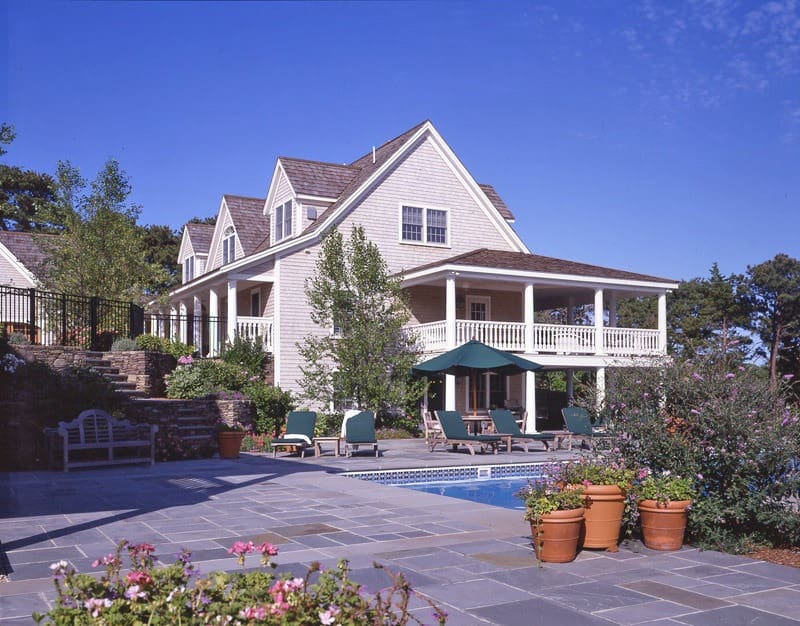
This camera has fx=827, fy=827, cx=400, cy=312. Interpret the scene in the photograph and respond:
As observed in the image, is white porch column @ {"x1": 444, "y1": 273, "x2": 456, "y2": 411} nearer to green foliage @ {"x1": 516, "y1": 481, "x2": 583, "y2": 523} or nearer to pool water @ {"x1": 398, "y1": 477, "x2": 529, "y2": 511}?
pool water @ {"x1": 398, "y1": 477, "x2": 529, "y2": 511}

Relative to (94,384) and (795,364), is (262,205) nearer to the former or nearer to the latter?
(94,384)

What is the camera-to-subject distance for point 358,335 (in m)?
23.6

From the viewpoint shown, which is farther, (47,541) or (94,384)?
(94,384)

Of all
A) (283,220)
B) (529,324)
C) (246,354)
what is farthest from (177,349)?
(529,324)

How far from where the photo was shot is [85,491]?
11867mm

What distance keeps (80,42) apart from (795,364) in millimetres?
38273

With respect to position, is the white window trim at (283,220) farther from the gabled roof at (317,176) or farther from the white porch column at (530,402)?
the white porch column at (530,402)

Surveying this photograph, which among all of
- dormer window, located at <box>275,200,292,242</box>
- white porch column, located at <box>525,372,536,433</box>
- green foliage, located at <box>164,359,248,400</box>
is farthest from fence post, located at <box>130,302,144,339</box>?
white porch column, located at <box>525,372,536,433</box>

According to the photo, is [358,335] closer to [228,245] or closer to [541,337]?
[541,337]

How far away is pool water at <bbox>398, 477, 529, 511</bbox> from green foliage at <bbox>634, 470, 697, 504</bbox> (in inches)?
210

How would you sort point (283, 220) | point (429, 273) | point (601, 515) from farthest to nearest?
point (283, 220), point (429, 273), point (601, 515)

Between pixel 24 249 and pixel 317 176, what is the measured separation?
15790mm

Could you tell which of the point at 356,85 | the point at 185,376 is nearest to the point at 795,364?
the point at 185,376

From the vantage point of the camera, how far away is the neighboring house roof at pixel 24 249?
34.3m
